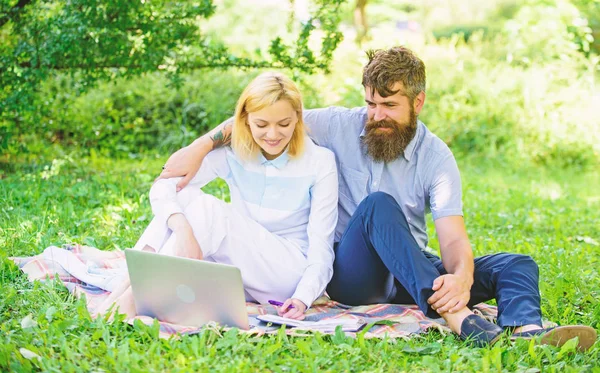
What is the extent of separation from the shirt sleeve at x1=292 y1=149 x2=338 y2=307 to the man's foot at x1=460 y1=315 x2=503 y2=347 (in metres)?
0.63

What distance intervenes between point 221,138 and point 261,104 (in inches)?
15.2

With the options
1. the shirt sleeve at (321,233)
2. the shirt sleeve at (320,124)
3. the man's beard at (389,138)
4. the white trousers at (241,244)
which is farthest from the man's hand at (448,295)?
the shirt sleeve at (320,124)

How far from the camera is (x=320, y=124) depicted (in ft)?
12.7

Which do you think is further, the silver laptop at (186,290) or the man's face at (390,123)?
the man's face at (390,123)

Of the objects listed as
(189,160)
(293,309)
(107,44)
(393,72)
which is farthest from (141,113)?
(293,309)

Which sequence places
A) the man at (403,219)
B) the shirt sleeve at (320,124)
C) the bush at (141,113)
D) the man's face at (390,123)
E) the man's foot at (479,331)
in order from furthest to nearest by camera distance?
the bush at (141,113) < the shirt sleeve at (320,124) < the man's face at (390,123) < the man at (403,219) < the man's foot at (479,331)

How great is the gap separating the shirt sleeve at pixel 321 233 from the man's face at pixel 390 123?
0.23 metres

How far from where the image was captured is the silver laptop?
2789 millimetres

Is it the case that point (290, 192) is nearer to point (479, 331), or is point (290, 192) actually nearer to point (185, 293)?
point (185, 293)

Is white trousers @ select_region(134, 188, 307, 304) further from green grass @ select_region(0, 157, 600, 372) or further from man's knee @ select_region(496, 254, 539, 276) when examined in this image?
man's knee @ select_region(496, 254, 539, 276)

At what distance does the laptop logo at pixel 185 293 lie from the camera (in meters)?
2.88

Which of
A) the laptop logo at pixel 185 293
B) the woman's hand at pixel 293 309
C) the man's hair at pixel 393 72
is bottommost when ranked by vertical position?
the woman's hand at pixel 293 309

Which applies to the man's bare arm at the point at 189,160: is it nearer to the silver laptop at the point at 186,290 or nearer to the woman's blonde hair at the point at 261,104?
the woman's blonde hair at the point at 261,104

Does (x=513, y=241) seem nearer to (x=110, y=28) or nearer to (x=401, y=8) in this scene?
(x=110, y=28)
